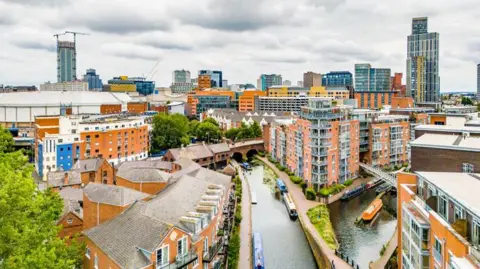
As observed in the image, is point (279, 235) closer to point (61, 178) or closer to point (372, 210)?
point (372, 210)

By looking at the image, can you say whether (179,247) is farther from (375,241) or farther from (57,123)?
(57,123)

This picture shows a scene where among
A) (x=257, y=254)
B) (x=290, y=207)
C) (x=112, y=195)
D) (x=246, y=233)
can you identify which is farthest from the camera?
(x=290, y=207)

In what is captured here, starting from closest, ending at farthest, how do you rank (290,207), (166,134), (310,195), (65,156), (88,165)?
(290,207), (88,165), (310,195), (65,156), (166,134)

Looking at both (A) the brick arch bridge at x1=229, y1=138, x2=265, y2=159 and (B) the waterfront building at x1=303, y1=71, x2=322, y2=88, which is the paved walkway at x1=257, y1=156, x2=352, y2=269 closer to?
(A) the brick arch bridge at x1=229, y1=138, x2=265, y2=159

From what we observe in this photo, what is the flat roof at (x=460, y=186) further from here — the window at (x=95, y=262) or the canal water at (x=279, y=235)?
the window at (x=95, y=262)

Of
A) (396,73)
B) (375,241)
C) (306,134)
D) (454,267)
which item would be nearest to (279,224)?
(375,241)

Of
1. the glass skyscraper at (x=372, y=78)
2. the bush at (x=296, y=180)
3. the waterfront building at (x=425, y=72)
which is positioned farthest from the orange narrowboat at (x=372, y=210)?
the glass skyscraper at (x=372, y=78)

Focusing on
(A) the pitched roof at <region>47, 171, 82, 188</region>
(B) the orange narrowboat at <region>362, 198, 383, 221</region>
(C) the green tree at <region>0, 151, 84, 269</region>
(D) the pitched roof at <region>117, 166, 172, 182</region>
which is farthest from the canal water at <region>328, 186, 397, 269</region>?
(A) the pitched roof at <region>47, 171, 82, 188</region>

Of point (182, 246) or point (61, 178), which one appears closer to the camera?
point (182, 246)

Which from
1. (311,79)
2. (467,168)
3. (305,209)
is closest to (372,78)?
(311,79)
